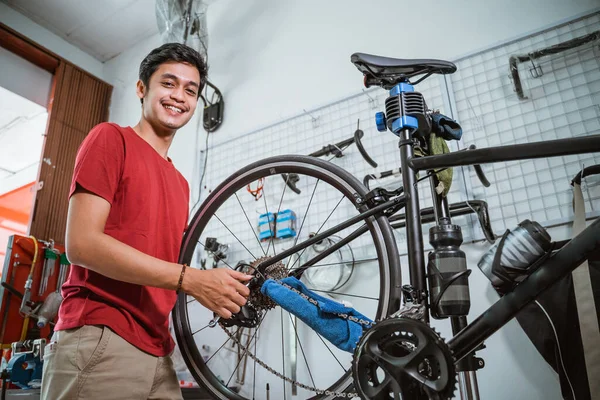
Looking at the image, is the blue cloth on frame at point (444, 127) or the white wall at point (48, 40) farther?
the white wall at point (48, 40)

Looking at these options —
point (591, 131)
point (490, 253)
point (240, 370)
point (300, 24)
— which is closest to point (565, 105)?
point (591, 131)

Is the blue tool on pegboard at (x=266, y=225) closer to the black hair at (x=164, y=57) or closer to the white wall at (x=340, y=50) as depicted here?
the white wall at (x=340, y=50)

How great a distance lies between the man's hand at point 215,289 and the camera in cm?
88

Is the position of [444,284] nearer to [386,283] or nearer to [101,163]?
[386,283]

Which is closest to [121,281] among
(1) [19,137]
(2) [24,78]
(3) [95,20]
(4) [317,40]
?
(4) [317,40]

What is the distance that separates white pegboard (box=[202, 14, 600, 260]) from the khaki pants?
1.03 m

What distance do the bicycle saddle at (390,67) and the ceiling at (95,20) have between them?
2.50m

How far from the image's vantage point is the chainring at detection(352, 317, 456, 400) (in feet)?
2.25

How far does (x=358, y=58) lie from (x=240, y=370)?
140 centimetres

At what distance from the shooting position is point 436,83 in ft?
5.59

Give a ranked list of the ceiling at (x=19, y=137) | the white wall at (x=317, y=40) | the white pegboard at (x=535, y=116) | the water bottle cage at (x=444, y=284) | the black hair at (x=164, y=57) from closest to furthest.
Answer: the water bottle cage at (x=444, y=284)
the black hair at (x=164, y=57)
the white pegboard at (x=535, y=116)
the white wall at (x=317, y=40)
the ceiling at (x=19, y=137)

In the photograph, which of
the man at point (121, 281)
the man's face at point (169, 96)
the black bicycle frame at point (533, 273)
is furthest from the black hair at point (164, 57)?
the black bicycle frame at point (533, 273)

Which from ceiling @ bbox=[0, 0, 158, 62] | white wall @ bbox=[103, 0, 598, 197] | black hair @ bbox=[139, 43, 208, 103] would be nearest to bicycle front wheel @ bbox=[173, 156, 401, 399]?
black hair @ bbox=[139, 43, 208, 103]

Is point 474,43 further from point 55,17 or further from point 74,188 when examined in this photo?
point 55,17
